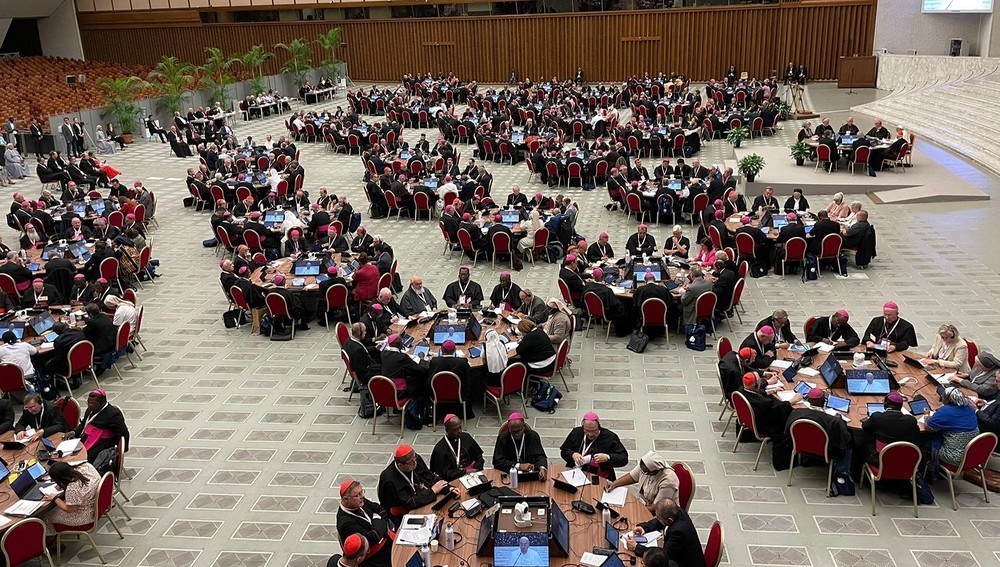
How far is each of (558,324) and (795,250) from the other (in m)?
6.36

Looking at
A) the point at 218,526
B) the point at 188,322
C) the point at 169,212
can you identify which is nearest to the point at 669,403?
the point at 218,526

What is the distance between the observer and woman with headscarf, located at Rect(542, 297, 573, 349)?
10.9 meters

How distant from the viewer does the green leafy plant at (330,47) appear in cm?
4403

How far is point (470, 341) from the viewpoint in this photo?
10.9 m

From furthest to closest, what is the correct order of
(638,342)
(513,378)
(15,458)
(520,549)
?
(638,342), (513,378), (15,458), (520,549)

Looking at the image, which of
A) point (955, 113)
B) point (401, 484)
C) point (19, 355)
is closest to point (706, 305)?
point (401, 484)

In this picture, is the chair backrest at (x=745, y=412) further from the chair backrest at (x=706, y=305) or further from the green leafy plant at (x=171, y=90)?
the green leafy plant at (x=171, y=90)

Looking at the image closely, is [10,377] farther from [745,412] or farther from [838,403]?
[838,403]

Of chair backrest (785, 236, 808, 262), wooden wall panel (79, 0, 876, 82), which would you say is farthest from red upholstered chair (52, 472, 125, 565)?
wooden wall panel (79, 0, 876, 82)

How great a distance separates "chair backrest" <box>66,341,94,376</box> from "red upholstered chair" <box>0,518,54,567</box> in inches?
178

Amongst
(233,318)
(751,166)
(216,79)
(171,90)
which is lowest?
(233,318)

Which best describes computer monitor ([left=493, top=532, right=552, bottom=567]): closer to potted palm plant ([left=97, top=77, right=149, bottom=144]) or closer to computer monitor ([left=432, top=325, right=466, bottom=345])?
computer monitor ([left=432, top=325, right=466, bottom=345])

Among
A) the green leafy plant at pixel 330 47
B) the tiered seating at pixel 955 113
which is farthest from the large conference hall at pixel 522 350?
the green leafy plant at pixel 330 47

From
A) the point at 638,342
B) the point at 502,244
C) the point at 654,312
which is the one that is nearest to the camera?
the point at 654,312
